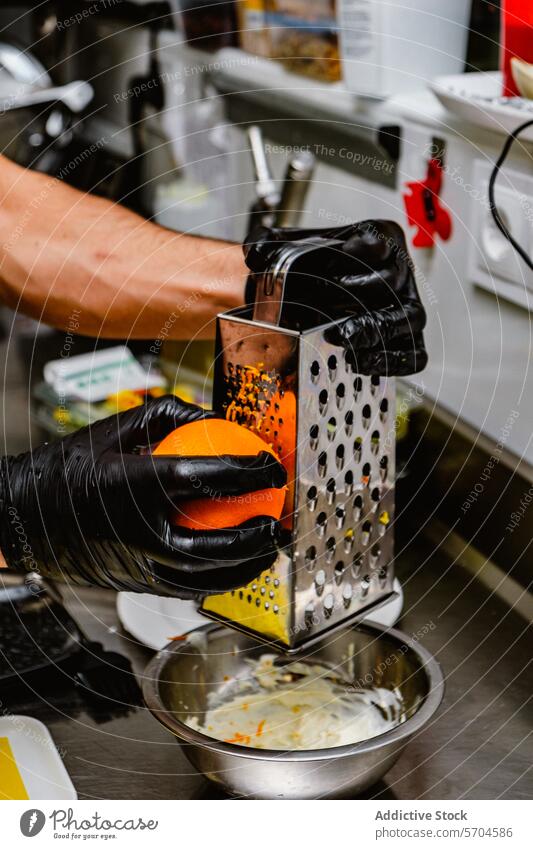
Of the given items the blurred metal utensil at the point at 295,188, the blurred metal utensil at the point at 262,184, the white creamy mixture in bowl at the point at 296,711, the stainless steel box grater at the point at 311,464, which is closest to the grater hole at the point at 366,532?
the stainless steel box grater at the point at 311,464

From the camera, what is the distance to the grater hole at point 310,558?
0.52 m

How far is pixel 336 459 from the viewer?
1.74 feet

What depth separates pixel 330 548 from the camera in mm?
534

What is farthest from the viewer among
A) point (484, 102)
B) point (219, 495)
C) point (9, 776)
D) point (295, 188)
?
point (295, 188)

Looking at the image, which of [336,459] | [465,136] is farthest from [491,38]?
[336,459]

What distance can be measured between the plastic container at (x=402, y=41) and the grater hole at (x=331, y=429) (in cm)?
51

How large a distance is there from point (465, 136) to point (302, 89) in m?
0.33

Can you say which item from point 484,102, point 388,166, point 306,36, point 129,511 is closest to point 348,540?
point 129,511

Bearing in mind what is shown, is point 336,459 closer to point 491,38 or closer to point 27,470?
point 27,470

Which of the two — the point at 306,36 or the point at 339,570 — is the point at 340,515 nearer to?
the point at 339,570

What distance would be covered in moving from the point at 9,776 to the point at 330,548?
0.80ft

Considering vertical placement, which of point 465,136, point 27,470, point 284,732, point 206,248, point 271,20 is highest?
point 271,20

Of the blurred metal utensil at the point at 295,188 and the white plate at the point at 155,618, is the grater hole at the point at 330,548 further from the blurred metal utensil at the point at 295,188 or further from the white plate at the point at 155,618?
the blurred metal utensil at the point at 295,188

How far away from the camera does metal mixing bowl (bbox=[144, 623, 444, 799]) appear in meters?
0.52
